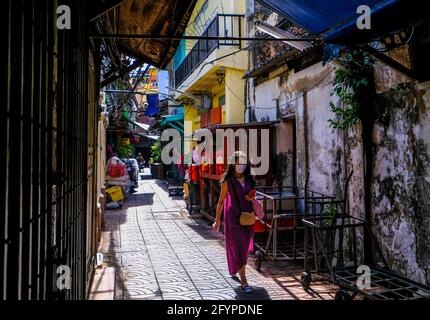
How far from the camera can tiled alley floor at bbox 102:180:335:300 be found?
595 centimetres

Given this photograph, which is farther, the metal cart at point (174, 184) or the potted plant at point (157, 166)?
the potted plant at point (157, 166)

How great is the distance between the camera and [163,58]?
27.3 ft

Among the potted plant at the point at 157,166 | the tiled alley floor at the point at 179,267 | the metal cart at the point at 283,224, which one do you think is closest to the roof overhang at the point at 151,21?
the metal cart at the point at 283,224

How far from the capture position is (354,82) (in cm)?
662

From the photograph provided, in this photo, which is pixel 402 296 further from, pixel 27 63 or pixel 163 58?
pixel 163 58

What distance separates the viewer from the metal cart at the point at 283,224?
730 cm

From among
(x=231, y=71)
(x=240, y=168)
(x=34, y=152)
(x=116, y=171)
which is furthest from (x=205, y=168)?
(x=34, y=152)

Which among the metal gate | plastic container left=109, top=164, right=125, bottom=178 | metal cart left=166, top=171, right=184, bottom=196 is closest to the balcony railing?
plastic container left=109, top=164, right=125, bottom=178

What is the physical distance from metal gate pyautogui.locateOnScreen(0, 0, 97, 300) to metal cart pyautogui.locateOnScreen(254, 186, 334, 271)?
4604mm

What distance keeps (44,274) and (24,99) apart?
104cm

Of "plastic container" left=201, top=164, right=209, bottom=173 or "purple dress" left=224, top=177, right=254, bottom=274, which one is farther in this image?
"plastic container" left=201, top=164, right=209, bottom=173

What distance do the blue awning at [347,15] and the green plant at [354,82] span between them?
1038 millimetres

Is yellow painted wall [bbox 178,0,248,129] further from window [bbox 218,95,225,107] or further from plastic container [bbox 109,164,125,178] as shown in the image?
plastic container [bbox 109,164,125,178]

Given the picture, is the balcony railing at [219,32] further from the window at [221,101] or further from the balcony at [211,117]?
the balcony at [211,117]
